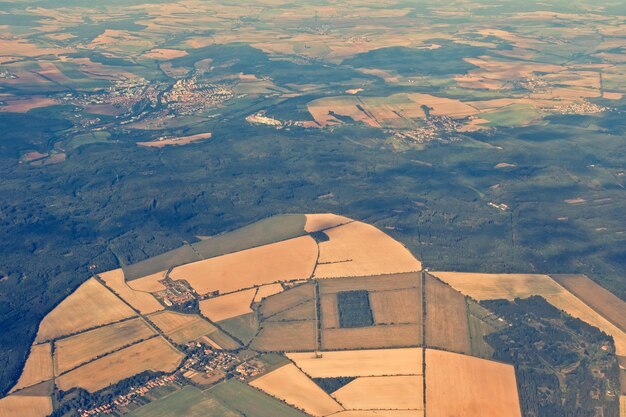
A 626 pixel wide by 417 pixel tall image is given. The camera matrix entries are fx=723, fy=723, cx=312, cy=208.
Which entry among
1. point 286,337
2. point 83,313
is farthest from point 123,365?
point 286,337

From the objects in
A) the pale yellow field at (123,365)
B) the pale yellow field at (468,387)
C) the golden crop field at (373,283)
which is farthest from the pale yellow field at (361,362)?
the golden crop field at (373,283)

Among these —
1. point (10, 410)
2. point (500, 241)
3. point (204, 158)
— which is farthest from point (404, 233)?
point (10, 410)

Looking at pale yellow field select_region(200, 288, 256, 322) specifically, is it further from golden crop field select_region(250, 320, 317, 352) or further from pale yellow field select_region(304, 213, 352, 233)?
pale yellow field select_region(304, 213, 352, 233)

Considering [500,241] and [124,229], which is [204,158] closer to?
[124,229]

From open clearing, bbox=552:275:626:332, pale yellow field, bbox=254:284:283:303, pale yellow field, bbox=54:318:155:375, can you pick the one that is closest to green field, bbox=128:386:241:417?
pale yellow field, bbox=54:318:155:375

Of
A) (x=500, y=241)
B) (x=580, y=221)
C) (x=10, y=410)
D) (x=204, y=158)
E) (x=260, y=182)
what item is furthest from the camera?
(x=204, y=158)

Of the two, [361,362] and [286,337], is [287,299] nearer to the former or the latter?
[286,337]
